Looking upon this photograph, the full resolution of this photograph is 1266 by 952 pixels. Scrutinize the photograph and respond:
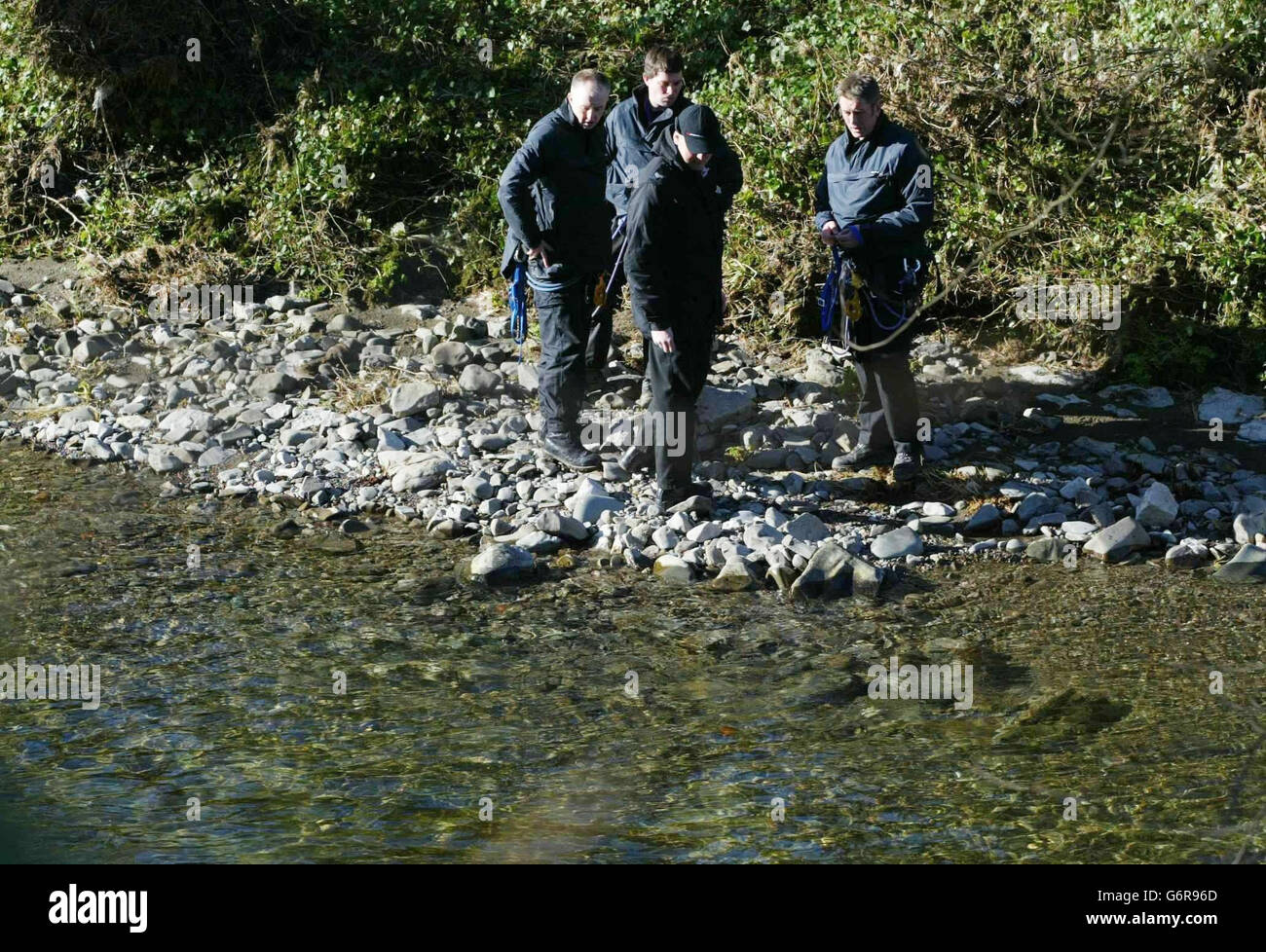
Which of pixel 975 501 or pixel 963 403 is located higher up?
pixel 963 403

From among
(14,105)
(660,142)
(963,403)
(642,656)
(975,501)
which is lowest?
(642,656)

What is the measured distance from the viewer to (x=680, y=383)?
7.21m

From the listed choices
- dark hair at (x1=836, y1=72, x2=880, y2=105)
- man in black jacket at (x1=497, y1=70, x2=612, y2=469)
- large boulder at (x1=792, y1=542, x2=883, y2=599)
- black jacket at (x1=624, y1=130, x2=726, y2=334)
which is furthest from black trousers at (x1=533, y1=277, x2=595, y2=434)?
large boulder at (x1=792, y1=542, x2=883, y2=599)

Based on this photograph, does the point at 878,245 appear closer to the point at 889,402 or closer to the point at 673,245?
the point at 889,402

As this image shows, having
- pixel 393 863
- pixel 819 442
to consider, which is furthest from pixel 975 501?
pixel 393 863

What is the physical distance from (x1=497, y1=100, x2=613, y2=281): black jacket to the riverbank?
3.69 ft

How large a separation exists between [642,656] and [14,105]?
359 inches

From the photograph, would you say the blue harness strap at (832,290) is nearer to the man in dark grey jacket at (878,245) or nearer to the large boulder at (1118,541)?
the man in dark grey jacket at (878,245)

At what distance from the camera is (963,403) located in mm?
8898

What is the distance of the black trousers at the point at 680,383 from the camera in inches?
282

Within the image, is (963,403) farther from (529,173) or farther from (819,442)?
(529,173)

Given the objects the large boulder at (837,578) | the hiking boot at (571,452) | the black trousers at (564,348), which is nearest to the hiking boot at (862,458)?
the large boulder at (837,578)

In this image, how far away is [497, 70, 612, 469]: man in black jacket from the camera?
758 cm
